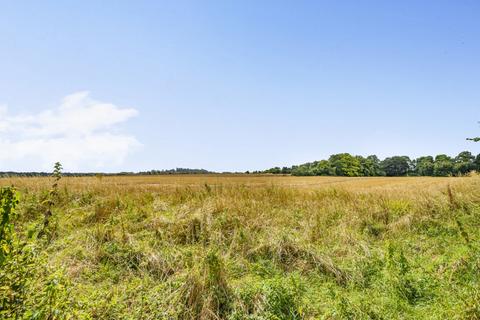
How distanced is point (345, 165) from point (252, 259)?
101 meters

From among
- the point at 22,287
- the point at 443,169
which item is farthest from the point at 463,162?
the point at 22,287

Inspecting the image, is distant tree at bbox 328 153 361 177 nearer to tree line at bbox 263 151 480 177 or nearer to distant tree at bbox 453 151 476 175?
tree line at bbox 263 151 480 177

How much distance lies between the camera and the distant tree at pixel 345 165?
100 metres

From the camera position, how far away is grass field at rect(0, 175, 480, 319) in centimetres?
412

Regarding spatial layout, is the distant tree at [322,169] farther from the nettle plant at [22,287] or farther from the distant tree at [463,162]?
the nettle plant at [22,287]

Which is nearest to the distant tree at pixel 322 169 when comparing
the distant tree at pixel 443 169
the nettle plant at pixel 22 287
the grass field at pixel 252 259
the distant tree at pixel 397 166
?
the distant tree at pixel 443 169

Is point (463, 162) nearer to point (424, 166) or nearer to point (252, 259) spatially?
point (424, 166)

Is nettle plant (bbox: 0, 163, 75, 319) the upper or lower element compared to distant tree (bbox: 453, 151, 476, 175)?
lower

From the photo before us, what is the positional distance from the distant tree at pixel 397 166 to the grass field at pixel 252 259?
397 ft

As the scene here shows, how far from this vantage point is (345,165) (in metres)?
101

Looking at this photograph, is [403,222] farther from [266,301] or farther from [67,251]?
[67,251]

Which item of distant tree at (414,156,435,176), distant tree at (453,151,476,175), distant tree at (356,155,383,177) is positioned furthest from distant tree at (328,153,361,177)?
distant tree at (453,151,476,175)

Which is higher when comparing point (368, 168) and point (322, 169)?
point (322, 169)

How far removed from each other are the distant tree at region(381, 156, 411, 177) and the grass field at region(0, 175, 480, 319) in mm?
121155
